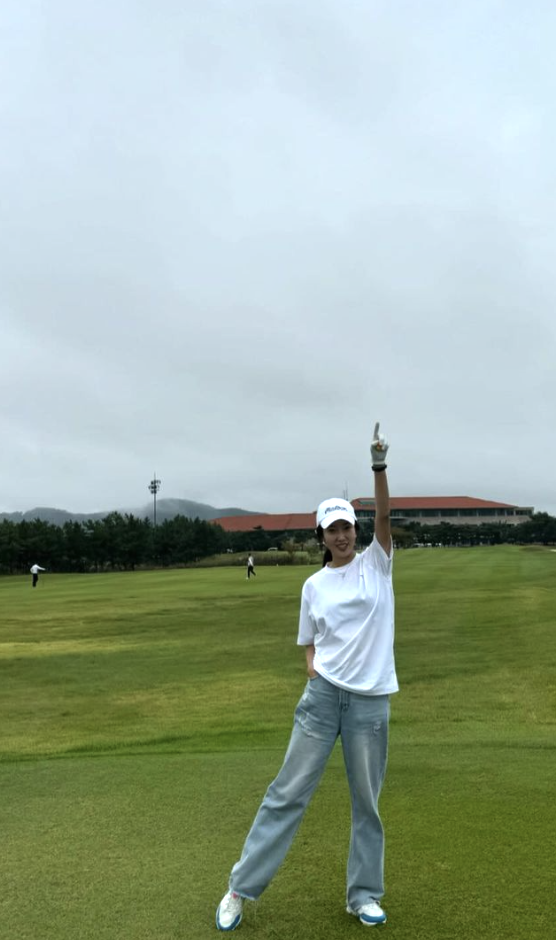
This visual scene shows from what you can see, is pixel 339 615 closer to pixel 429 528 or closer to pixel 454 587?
pixel 454 587

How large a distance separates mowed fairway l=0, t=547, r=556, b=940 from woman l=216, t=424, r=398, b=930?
213 millimetres

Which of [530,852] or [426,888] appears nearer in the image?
[426,888]

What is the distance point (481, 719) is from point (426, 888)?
6.63 m

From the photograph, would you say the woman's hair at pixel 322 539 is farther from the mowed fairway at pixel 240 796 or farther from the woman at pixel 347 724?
the mowed fairway at pixel 240 796

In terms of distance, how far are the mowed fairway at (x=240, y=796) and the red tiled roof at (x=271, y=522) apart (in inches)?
6165

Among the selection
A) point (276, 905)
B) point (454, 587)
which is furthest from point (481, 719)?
point (454, 587)

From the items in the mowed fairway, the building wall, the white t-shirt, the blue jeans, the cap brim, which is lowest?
the mowed fairway

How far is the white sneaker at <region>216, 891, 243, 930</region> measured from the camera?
13.7 feet

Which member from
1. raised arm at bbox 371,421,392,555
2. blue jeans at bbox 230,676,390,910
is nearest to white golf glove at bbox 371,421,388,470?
raised arm at bbox 371,421,392,555

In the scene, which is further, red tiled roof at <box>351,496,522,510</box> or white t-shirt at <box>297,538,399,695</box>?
red tiled roof at <box>351,496,522,510</box>

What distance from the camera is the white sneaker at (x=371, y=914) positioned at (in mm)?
4195

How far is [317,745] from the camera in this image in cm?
430

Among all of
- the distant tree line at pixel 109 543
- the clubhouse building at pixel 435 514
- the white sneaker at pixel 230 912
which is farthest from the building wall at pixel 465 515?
the white sneaker at pixel 230 912

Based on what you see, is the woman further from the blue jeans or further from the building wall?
the building wall
